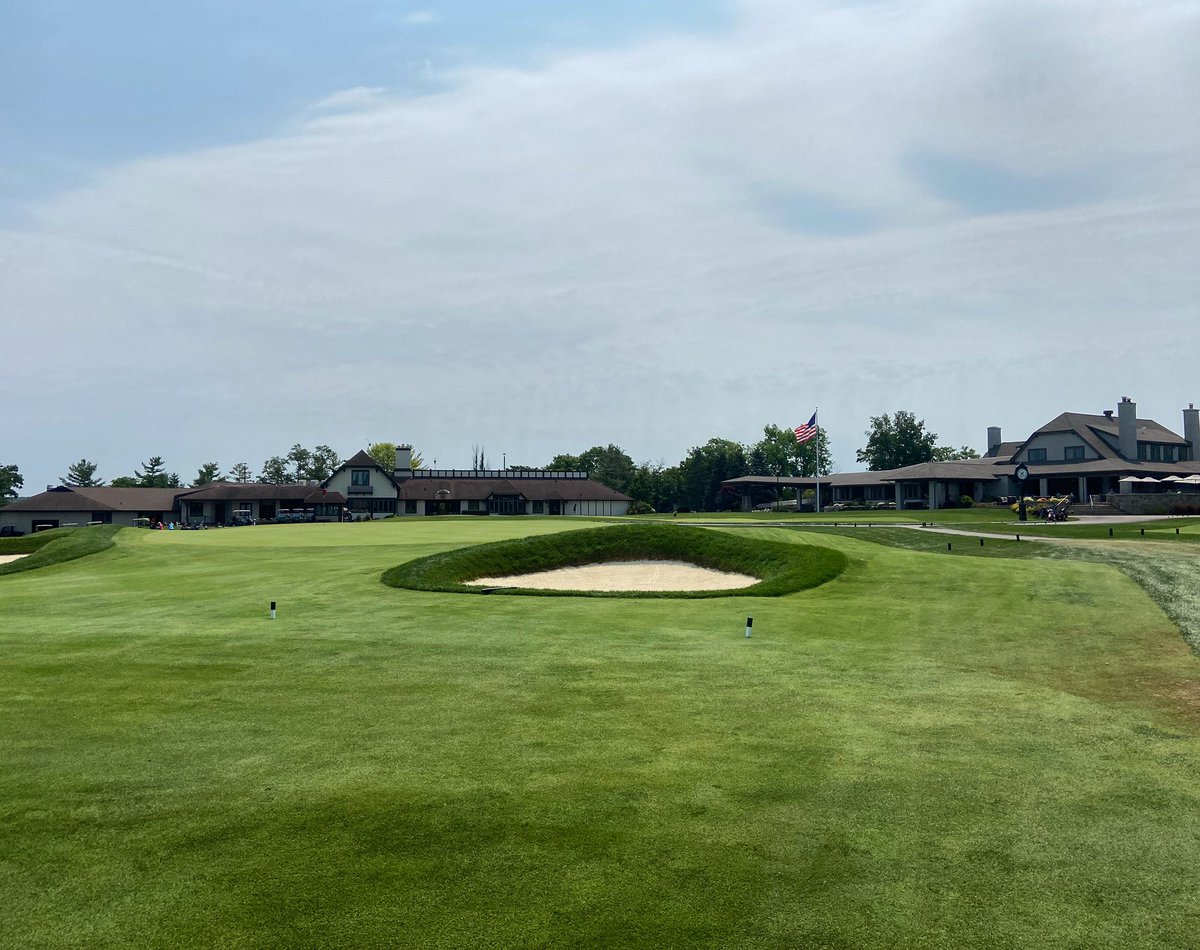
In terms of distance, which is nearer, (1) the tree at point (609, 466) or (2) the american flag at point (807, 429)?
(2) the american flag at point (807, 429)

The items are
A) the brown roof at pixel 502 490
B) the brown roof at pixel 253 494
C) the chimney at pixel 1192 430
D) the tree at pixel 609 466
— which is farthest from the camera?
the tree at pixel 609 466

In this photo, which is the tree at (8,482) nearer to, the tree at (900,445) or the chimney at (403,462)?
the chimney at (403,462)

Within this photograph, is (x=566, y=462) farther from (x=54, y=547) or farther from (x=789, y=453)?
(x=54, y=547)

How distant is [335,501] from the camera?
99.8 metres

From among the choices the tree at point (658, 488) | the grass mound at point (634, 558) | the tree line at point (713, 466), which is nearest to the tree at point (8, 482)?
the tree line at point (713, 466)

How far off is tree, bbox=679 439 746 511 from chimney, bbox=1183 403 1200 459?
5046cm

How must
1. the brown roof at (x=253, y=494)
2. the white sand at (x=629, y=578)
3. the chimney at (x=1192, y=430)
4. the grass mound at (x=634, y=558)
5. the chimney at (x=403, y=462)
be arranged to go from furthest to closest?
the chimney at (x=403, y=462), the brown roof at (x=253, y=494), the chimney at (x=1192, y=430), the white sand at (x=629, y=578), the grass mound at (x=634, y=558)

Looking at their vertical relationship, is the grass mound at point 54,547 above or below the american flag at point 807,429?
below

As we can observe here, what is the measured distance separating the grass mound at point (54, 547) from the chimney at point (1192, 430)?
93.7 metres

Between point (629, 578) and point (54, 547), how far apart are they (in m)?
27.1

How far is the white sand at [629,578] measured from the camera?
93.4ft

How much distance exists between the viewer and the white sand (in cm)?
2845

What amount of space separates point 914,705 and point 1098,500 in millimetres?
57622

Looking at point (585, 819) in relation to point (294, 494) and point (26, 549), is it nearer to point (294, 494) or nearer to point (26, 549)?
point (26, 549)
